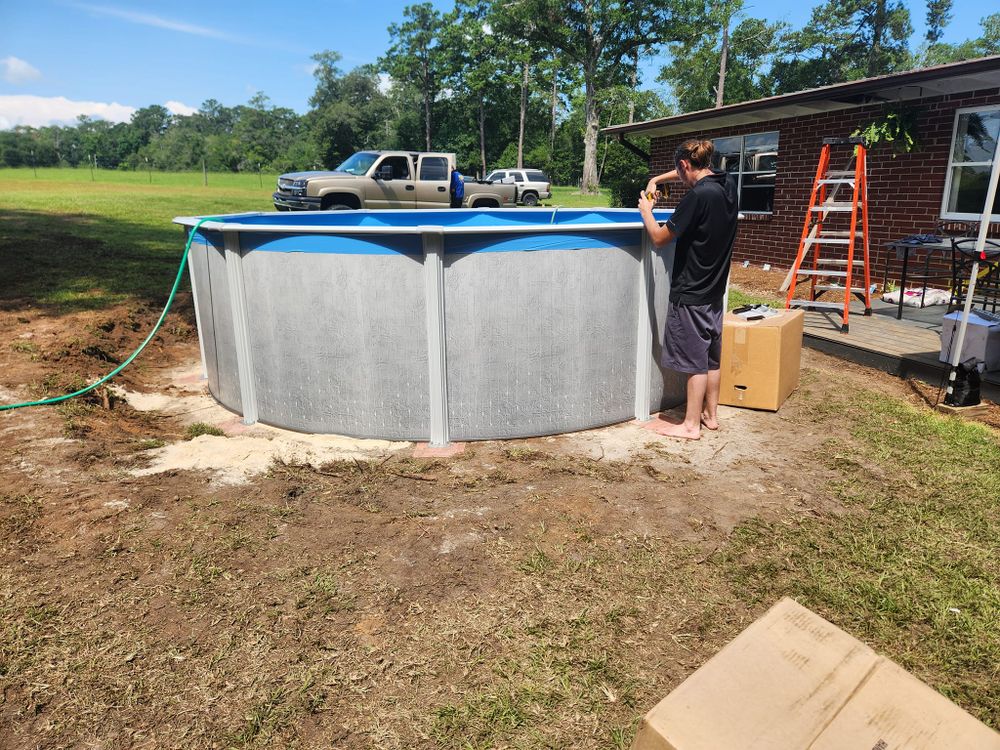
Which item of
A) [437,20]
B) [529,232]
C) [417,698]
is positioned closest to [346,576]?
[417,698]

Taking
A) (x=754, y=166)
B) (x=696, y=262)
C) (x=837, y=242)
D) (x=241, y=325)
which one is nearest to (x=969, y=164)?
(x=837, y=242)

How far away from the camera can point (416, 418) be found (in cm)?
450

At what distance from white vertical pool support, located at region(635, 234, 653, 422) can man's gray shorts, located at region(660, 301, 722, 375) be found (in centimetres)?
19

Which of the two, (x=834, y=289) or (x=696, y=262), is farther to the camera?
(x=834, y=289)

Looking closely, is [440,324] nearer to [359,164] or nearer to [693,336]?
[693,336]

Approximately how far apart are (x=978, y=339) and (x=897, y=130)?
617cm

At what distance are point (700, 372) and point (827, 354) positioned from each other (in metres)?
3.21

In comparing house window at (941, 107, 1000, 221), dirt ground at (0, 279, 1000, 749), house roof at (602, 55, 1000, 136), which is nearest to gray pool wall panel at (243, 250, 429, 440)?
dirt ground at (0, 279, 1000, 749)

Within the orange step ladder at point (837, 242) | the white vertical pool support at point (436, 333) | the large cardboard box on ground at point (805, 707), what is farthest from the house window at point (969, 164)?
the large cardboard box on ground at point (805, 707)

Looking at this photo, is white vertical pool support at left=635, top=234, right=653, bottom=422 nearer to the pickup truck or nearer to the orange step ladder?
the orange step ladder

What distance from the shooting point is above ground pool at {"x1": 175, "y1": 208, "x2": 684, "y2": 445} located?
167 inches

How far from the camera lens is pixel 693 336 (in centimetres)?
452

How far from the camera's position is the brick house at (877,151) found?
9.62 metres

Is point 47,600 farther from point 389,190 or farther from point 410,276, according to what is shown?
point 389,190
